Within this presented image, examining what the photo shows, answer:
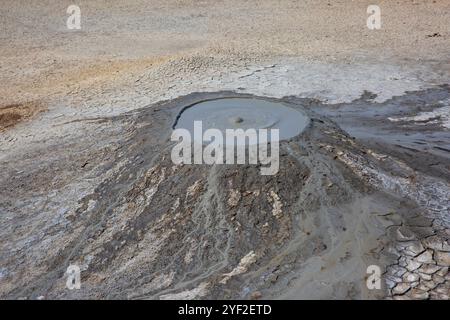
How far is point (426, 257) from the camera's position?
11.0ft

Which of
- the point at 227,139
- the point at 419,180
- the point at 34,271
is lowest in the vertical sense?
the point at 34,271

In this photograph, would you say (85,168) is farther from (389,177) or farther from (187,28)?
(187,28)

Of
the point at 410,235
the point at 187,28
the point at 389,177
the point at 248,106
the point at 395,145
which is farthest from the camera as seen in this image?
the point at 187,28

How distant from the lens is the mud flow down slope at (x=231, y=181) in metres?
3.37

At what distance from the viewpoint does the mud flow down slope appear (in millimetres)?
3365

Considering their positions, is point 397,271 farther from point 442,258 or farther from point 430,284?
point 442,258

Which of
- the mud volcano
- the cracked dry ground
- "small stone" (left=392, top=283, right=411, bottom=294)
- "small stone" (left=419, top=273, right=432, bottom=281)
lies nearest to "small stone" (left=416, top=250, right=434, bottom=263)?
the cracked dry ground

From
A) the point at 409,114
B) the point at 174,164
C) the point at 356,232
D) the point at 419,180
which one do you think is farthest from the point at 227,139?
the point at 409,114

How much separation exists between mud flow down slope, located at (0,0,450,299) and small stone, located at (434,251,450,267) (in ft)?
0.03

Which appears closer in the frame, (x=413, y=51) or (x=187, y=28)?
(x=413, y=51)

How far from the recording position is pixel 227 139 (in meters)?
4.23

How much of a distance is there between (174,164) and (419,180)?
2007 millimetres

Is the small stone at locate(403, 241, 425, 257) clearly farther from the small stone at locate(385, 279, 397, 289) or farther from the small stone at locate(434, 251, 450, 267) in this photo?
the small stone at locate(385, 279, 397, 289)

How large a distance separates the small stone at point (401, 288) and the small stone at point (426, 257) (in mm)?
274
